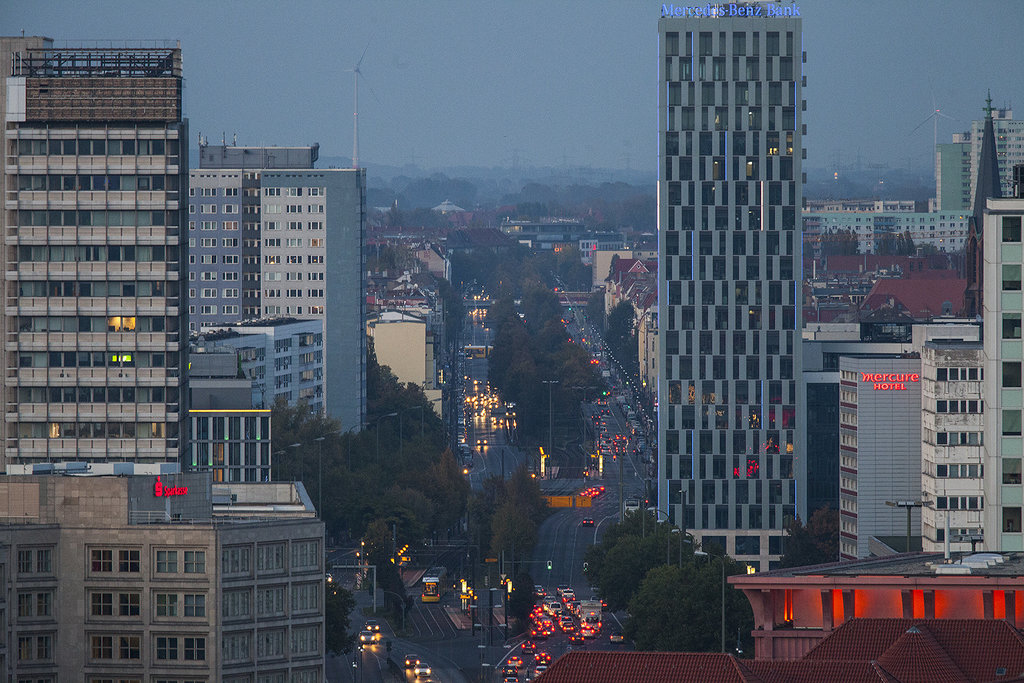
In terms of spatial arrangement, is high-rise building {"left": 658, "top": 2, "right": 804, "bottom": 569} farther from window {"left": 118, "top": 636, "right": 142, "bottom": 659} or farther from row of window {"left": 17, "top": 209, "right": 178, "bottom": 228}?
window {"left": 118, "top": 636, "right": 142, "bottom": 659}

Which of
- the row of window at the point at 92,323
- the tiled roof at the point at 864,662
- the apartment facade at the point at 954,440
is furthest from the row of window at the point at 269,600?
the apartment facade at the point at 954,440

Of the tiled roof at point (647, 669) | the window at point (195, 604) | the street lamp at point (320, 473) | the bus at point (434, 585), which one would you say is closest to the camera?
the tiled roof at point (647, 669)

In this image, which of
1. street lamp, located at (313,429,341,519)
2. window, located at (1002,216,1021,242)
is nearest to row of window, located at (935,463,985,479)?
street lamp, located at (313,429,341,519)

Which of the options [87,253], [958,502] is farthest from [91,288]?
[958,502]

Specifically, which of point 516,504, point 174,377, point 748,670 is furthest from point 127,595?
point 516,504

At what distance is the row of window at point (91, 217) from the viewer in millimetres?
130250

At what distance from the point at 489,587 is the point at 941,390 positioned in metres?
41.4

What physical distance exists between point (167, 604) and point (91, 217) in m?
44.0

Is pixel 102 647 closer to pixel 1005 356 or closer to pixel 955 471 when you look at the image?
pixel 1005 356

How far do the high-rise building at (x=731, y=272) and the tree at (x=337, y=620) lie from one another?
65.0 m

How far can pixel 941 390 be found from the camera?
494 ft

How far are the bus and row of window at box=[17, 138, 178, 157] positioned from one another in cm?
5042

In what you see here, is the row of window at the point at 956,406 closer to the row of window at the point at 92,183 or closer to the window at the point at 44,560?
the row of window at the point at 92,183

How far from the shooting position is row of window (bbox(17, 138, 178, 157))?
130 metres
